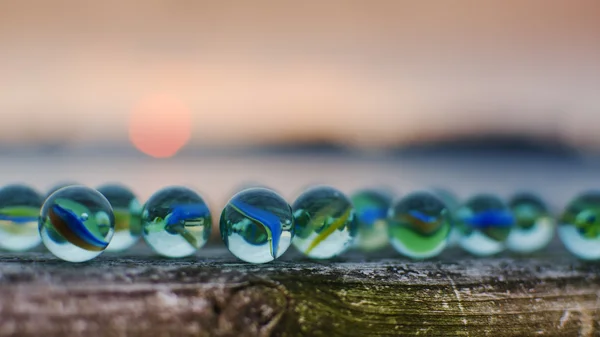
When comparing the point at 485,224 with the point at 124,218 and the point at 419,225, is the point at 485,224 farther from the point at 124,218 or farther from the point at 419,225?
the point at 124,218

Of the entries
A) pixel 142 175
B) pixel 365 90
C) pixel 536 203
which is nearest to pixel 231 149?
pixel 142 175

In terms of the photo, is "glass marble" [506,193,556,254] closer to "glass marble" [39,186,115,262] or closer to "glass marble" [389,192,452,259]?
"glass marble" [389,192,452,259]

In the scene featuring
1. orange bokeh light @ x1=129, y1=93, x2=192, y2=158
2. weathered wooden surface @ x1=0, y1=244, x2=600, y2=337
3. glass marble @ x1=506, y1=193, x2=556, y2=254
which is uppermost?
orange bokeh light @ x1=129, y1=93, x2=192, y2=158

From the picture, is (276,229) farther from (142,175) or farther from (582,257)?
(142,175)

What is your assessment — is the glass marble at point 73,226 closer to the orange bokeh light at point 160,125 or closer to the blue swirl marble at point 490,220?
the blue swirl marble at point 490,220

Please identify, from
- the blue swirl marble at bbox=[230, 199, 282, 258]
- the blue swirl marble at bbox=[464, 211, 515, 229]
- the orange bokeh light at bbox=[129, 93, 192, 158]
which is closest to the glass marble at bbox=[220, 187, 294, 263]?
the blue swirl marble at bbox=[230, 199, 282, 258]

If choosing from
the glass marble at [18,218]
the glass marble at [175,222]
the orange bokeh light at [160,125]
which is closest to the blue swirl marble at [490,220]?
the glass marble at [175,222]
